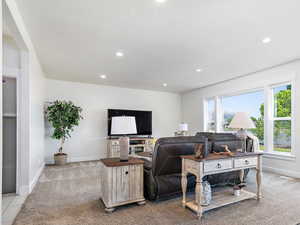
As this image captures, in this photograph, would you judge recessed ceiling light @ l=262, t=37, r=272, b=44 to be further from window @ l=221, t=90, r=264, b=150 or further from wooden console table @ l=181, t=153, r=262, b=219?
window @ l=221, t=90, r=264, b=150

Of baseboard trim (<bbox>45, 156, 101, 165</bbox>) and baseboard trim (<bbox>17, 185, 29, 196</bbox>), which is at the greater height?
baseboard trim (<bbox>17, 185, 29, 196</bbox>)

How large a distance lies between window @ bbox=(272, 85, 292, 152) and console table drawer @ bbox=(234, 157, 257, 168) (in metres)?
2.29

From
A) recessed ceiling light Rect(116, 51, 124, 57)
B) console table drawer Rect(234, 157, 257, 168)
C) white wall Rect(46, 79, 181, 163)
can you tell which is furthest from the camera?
white wall Rect(46, 79, 181, 163)

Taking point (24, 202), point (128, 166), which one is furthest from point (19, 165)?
point (128, 166)

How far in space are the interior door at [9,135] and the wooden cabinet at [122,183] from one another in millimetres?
1730

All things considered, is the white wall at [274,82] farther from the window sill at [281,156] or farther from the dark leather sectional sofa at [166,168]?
the dark leather sectional sofa at [166,168]

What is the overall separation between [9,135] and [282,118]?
18.8ft

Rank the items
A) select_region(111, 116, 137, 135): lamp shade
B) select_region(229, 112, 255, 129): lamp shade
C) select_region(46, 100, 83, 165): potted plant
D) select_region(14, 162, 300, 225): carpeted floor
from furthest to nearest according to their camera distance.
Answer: select_region(46, 100, 83, 165): potted plant
select_region(229, 112, 255, 129): lamp shade
select_region(111, 116, 137, 135): lamp shade
select_region(14, 162, 300, 225): carpeted floor

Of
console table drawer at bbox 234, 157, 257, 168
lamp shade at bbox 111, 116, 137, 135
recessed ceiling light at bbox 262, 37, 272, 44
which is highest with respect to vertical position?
recessed ceiling light at bbox 262, 37, 272, 44

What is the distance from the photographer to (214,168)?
2293mm

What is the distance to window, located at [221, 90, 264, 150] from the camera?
15.7 feet

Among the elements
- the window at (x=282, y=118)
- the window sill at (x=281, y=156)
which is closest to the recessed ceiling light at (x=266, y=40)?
the window at (x=282, y=118)

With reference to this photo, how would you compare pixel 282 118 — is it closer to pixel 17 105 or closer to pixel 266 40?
pixel 266 40

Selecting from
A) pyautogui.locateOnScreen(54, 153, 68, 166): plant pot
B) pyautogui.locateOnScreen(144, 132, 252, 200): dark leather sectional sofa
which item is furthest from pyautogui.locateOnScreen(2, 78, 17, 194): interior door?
pyautogui.locateOnScreen(144, 132, 252, 200): dark leather sectional sofa
